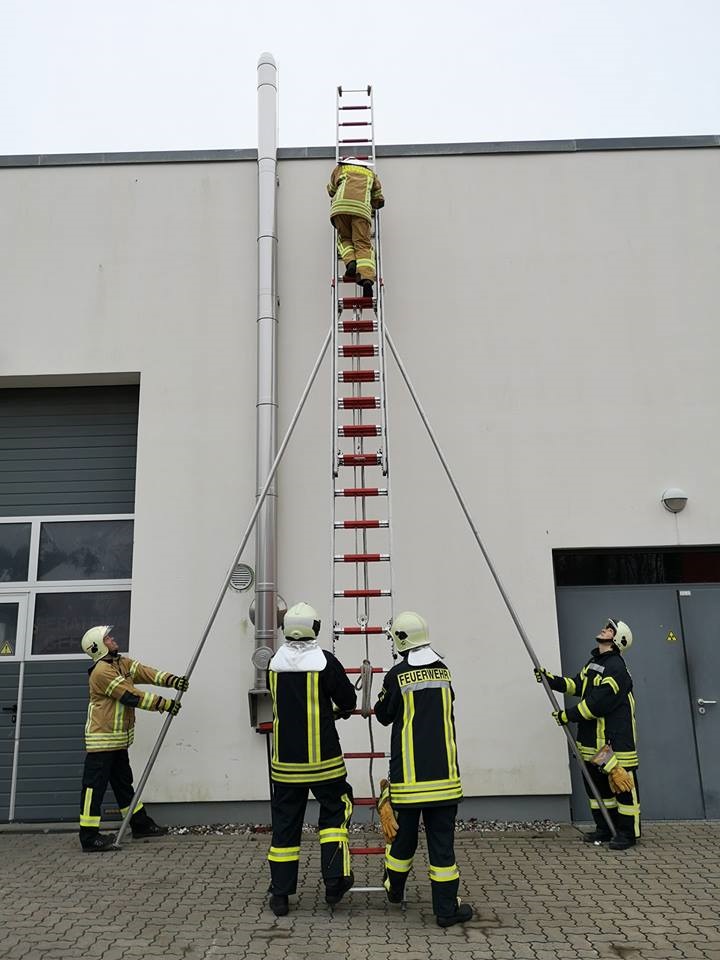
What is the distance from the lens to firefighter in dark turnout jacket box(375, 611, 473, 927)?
13.6 ft

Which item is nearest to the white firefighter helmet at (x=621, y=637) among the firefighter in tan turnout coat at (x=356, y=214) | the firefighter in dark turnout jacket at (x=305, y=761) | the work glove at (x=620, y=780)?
the work glove at (x=620, y=780)

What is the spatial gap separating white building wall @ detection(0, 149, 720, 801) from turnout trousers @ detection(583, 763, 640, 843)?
20.3 inches

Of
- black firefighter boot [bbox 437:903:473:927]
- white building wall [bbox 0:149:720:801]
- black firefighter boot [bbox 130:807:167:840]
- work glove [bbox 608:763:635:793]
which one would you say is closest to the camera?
black firefighter boot [bbox 437:903:473:927]

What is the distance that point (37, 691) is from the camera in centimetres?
702

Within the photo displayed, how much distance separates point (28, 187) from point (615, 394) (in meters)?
5.83

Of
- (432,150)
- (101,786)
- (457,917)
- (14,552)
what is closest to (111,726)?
(101,786)

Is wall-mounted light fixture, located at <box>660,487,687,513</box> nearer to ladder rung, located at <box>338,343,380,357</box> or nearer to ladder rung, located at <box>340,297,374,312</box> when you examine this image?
ladder rung, located at <box>338,343,380,357</box>

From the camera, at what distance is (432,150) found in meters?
7.48

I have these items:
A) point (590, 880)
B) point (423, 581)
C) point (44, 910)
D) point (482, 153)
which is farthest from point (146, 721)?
point (482, 153)

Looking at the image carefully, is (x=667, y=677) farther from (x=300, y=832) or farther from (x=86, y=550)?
(x=86, y=550)

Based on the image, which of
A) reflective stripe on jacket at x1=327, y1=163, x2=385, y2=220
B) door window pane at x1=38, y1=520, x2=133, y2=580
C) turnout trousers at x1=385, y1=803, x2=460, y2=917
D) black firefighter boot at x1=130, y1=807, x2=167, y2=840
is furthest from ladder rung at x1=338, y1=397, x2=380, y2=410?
black firefighter boot at x1=130, y1=807, x2=167, y2=840

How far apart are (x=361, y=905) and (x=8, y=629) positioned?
170 inches

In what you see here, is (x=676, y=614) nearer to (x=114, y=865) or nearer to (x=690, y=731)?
(x=690, y=731)

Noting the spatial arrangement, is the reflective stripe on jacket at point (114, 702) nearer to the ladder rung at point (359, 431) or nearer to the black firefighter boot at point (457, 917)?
the ladder rung at point (359, 431)
